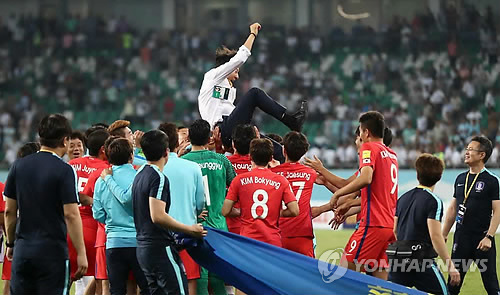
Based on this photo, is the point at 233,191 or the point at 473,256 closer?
the point at 233,191

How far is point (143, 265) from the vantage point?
21.6ft

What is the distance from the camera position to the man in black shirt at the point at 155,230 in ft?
21.1

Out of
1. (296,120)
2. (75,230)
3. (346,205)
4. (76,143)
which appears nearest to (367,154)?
(346,205)

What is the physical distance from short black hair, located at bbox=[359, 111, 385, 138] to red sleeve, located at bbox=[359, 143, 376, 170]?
0.68 feet

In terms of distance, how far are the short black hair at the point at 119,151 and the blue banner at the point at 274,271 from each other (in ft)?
3.43

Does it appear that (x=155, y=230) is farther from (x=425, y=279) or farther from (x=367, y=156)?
(x=425, y=279)

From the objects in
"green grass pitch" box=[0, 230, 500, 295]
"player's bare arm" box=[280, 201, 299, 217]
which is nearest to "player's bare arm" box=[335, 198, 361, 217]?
"player's bare arm" box=[280, 201, 299, 217]

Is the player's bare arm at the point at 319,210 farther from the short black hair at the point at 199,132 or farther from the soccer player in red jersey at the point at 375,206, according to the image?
the short black hair at the point at 199,132

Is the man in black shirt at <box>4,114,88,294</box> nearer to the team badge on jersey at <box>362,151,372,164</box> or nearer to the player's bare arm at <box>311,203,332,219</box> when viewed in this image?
the team badge on jersey at <box>362,151,372,164</box>

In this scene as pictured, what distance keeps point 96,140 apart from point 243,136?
149 centimetres

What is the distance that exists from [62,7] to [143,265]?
2625cm

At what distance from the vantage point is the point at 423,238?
24.2 ft

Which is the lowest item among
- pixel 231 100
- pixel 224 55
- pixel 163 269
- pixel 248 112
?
pixel 163 269

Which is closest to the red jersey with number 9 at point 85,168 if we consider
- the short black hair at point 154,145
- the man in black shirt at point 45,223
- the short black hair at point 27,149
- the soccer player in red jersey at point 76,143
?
the short black hair at point 27,149
